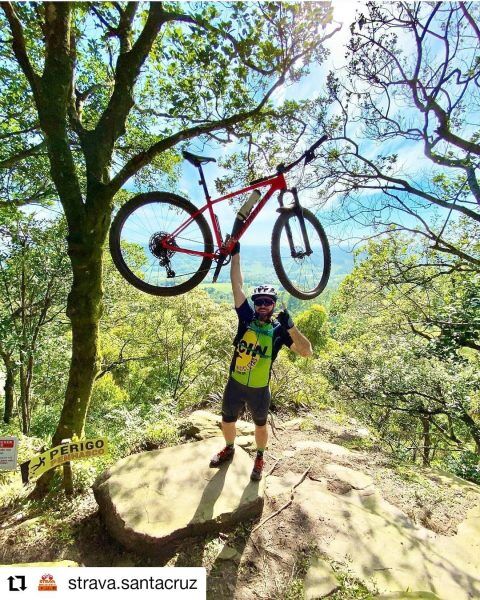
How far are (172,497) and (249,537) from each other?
36.4 inches

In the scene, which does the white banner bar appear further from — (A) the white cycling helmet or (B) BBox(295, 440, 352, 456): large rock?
(B) BBox(295, 440, 352, 456): large rock

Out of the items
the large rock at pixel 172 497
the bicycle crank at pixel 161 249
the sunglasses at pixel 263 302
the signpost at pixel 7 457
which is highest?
the bicycle crank at pixel 161 249

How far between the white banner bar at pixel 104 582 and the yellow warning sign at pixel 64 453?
920mm

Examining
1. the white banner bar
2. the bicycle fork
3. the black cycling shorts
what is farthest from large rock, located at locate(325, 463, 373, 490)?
the bicycle fork

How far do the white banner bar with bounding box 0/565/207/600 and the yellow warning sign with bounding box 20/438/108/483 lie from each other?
920 millimetres

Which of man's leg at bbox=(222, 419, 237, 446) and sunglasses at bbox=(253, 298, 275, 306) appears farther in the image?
man's leg at bbox=(222, 419, 237, 446)

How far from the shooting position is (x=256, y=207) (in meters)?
4.23

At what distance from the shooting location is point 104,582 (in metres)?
2.71

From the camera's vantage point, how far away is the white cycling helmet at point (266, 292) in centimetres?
380

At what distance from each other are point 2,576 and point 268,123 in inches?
260

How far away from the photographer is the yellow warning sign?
3.45m

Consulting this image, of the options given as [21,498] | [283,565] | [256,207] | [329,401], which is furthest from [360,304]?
[21,498]

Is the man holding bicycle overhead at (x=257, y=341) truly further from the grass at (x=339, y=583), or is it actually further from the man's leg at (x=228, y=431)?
the grass at (x=339, y=583)

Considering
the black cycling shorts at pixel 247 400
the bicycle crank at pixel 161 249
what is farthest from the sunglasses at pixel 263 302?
the bicycle crank at pixel 161 249
